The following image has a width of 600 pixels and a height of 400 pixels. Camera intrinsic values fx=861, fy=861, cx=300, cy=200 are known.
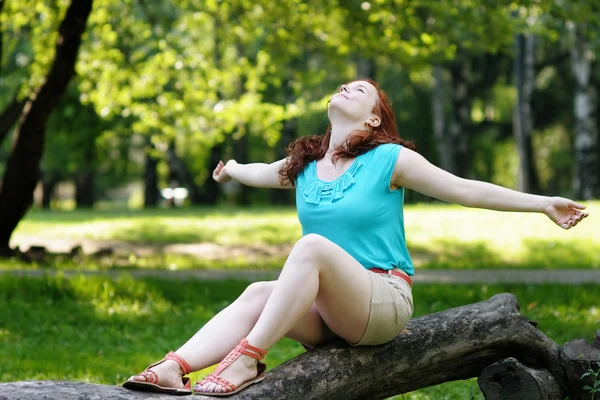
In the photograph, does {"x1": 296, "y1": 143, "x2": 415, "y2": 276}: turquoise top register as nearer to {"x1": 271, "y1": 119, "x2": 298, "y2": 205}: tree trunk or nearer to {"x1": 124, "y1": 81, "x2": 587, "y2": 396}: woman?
{"x1": 124, "y1": 81, "x2": 587, "y2": 396}: woman

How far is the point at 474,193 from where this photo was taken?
13.6 ft

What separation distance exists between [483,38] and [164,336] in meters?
8.29

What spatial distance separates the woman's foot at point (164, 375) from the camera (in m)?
3.78

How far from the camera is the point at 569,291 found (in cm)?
933

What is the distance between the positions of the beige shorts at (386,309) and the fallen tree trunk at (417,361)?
0.14 m

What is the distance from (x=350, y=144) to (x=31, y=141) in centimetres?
861

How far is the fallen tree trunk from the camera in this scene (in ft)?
13.0

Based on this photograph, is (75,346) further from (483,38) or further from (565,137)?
(565,137)

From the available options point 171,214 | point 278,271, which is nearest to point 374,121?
point 278,271

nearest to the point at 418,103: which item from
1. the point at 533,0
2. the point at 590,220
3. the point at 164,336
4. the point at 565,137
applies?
the point at 565,137

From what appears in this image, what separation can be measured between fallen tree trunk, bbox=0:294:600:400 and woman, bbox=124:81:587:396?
0.33 ft

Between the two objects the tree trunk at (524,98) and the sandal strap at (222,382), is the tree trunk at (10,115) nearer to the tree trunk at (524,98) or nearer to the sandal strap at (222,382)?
the sandal strap at (222,382)

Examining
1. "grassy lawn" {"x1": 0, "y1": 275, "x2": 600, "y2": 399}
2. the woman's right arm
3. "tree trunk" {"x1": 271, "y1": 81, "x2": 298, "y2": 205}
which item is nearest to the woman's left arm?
the woman's right arm

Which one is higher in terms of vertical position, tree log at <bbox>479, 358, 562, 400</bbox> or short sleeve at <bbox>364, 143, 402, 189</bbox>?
short sleeve at <bbox>364, 143, 402, 189</bbox>
